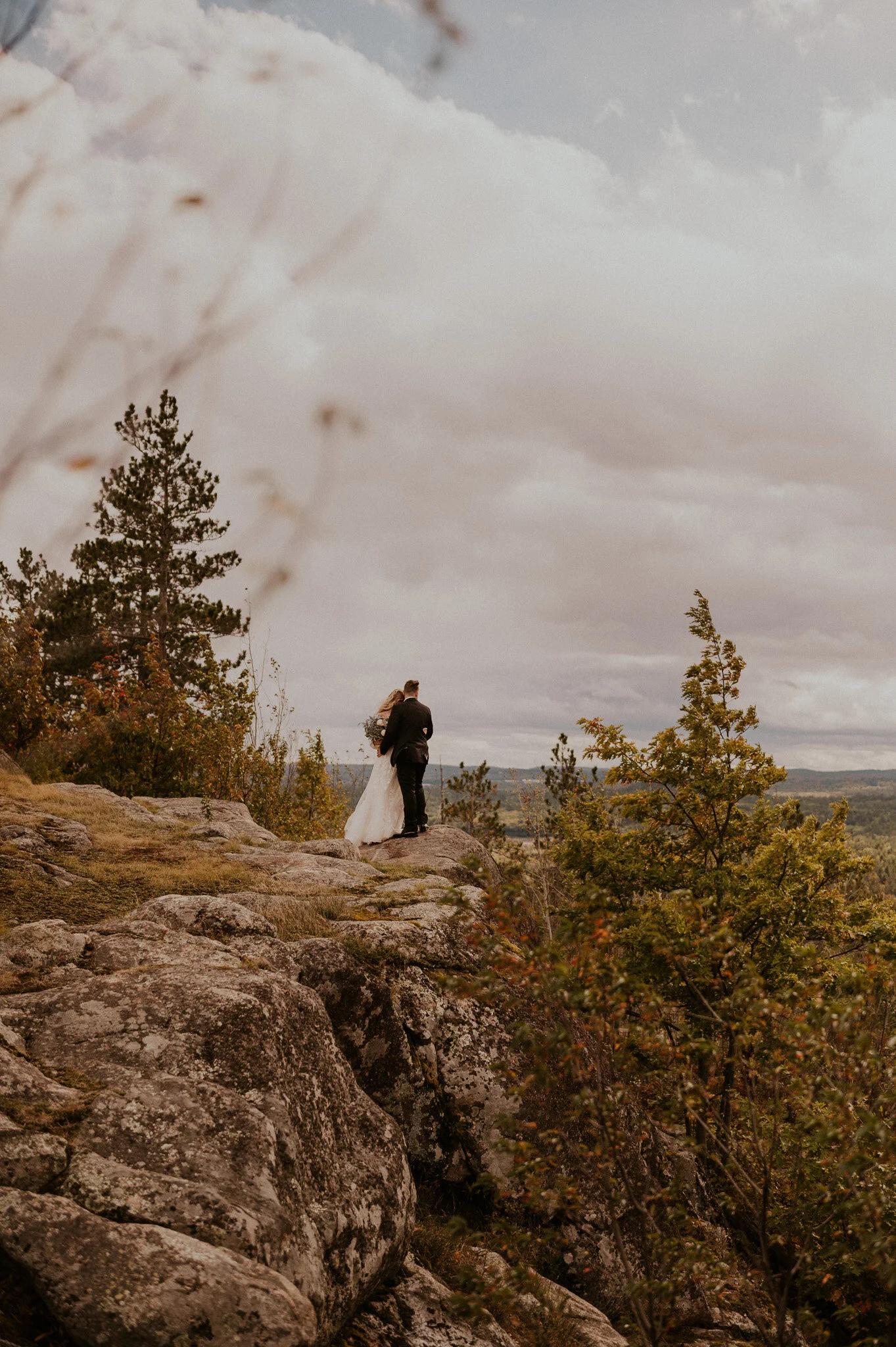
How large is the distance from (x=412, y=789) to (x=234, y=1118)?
1187 centimetres

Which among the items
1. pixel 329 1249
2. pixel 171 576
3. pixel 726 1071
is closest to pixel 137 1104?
pixel 329 1249

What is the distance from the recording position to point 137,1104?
4.45 m

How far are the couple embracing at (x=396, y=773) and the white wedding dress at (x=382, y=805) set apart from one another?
0.04 ft

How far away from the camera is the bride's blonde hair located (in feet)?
55.4

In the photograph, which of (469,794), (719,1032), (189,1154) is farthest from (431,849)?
(469,794)

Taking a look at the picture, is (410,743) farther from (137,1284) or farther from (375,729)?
(137,1284)

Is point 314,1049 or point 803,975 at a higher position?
point 314,1049

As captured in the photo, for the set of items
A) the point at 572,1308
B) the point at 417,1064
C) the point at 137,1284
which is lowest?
the point at 572,1308

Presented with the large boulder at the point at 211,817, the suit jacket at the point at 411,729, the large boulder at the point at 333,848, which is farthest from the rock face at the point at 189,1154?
the suit jacket at the point at 411,729

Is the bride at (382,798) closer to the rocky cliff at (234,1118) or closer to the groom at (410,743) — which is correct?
the groom at (410,743)

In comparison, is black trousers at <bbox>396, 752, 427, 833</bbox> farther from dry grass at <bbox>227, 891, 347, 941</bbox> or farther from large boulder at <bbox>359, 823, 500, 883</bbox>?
dry grass at <bbox>227, 891, 347, 941</bbox>

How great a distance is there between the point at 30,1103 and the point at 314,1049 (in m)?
1.95

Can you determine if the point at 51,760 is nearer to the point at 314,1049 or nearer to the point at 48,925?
the point at 48,925

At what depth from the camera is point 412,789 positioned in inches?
648
